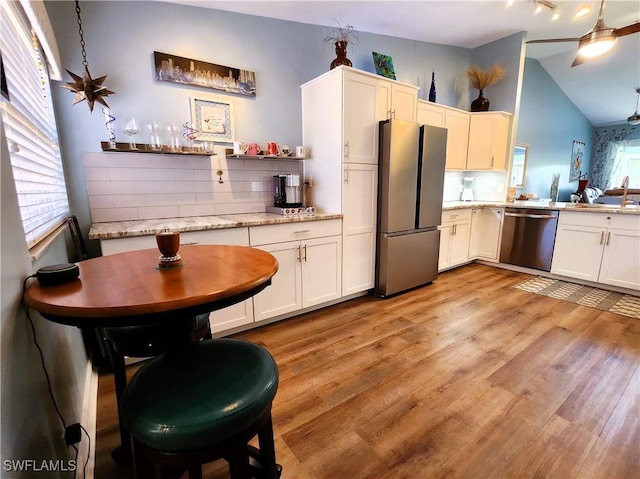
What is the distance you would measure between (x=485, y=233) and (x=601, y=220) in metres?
1.22

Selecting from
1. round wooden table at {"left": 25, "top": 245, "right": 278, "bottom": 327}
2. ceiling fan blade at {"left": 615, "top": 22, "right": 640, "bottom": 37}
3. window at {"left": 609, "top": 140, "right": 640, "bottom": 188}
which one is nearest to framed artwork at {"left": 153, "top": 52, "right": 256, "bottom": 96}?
round wooden table at {"left": 25, "top": 245, "right": 278, "bottom": 327}

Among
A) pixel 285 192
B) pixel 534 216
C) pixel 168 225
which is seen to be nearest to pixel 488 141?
pixel 534 216

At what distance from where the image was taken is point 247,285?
87 centimetres

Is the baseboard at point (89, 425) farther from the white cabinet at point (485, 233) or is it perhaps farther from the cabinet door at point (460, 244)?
the white cabinet at point (485, 233)

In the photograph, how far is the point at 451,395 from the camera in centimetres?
163

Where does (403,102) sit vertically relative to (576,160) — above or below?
above

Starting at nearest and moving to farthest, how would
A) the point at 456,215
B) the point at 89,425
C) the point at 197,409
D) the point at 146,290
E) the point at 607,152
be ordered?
the point at 197,409, the point at 146,290, the point at 89,425, the point at 456,215, the point at 607,152

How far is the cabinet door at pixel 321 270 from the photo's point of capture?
8.30 feet

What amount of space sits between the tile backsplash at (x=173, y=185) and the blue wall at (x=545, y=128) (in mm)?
4761

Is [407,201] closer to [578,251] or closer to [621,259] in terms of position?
[578,251]

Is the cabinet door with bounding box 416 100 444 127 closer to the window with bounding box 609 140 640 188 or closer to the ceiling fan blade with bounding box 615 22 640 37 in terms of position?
the ceiling fan blade with bounding box 615 22 640 37

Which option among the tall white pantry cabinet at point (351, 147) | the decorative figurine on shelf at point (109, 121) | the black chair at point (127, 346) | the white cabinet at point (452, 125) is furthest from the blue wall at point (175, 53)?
the black chair at point (127, 346)

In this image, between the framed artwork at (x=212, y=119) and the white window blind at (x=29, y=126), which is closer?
the white window blind at (x=29, y=126)

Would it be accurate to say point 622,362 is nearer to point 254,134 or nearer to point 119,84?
point 254,134
